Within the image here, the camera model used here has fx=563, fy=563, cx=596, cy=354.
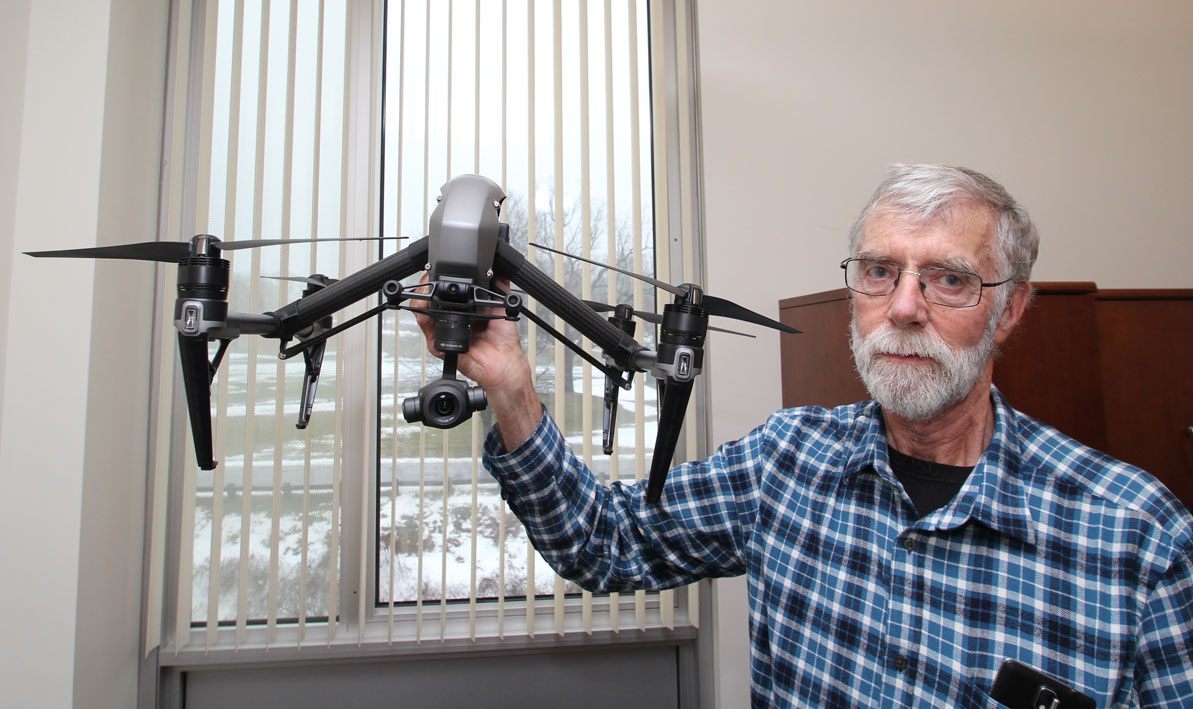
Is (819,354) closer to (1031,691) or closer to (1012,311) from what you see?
(1012,311)

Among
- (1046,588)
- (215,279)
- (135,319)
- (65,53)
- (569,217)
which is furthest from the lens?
(569,217)

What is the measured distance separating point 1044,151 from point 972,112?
0.25 m

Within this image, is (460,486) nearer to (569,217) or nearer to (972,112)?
(569,217)

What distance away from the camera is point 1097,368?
117 centimetres

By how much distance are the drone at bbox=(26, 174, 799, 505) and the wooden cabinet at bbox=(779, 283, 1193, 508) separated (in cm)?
84

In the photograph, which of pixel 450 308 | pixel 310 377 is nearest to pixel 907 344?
pixel 450 308

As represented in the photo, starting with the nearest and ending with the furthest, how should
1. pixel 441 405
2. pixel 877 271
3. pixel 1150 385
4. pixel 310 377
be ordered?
pixel 441 405
pixel 310 377
pixel 877 271
pixel 1150 385

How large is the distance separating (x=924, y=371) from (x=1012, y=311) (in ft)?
0.69

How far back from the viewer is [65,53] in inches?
52.1

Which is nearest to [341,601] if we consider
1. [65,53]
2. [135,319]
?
[135,319]

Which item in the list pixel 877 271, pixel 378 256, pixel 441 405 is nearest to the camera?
pixel 441 405

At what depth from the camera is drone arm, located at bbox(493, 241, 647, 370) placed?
22.2 inches

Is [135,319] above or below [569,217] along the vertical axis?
below

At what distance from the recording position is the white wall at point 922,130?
1589 mm
